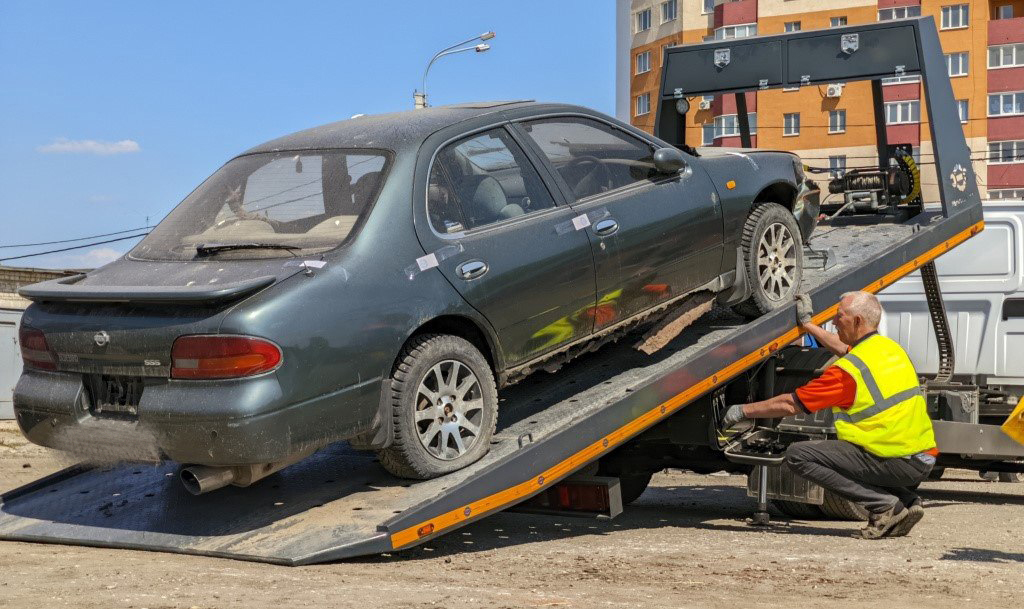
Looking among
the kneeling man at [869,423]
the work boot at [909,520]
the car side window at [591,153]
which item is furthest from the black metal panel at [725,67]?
the work boot at [909,520]

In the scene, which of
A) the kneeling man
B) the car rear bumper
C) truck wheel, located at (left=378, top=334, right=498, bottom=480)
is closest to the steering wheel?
truck wheel, located at (left=378, top=334, right=498, bottom=480)

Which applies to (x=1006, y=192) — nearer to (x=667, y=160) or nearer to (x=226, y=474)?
(x=667, y=160)

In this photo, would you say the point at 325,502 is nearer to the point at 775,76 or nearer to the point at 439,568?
the point at 439,568

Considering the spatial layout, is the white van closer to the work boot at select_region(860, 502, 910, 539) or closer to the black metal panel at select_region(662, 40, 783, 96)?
the black metal panel at select_region(662, 40, 783, 96)

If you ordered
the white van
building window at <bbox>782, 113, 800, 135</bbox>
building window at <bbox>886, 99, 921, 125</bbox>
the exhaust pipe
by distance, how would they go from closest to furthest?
the exhaust pipe < the white van < building window at <bbox>886, 99, 921, 125</bbox> < building window at <bbox>782, 113, 800, 135</bbox>

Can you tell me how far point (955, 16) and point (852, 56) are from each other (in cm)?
4468

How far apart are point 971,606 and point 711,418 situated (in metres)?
2.72

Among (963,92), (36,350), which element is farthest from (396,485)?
(963,92)

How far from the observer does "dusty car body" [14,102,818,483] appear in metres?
5.22

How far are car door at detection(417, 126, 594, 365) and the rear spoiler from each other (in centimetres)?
94

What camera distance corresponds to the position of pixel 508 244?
6.11 m

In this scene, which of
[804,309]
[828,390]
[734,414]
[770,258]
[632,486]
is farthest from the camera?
[632,486]

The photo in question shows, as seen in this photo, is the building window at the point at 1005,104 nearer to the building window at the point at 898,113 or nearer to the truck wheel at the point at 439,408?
→ the building window at the point at 898,113

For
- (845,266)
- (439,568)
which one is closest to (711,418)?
(845,266)
